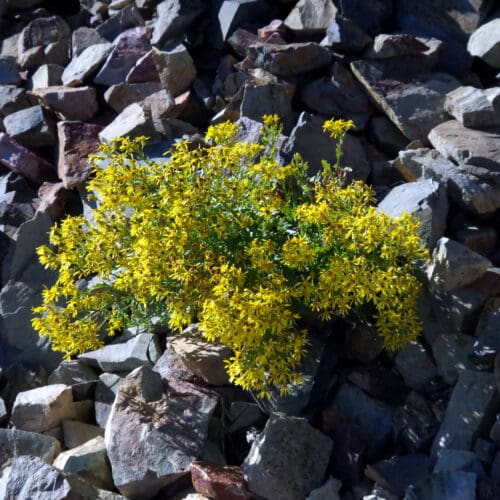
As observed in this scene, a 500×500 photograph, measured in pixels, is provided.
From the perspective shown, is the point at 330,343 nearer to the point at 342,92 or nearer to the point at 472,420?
the point at 472,420

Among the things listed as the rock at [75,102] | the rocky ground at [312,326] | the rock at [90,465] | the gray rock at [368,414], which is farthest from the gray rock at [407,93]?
the rock at [90,465]

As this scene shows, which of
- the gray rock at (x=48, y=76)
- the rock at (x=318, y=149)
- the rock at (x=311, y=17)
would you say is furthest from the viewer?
the gray rock at (x=48, y=76)

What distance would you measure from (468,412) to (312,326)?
95 cm

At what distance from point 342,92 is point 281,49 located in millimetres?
540

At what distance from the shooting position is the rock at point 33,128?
23.2 feet

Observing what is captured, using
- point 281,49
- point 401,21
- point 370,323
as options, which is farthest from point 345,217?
point 401,21

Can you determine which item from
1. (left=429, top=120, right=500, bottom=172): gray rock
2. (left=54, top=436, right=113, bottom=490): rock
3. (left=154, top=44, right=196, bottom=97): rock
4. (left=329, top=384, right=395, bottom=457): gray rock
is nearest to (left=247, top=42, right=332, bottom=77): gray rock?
(left=154, top=44, right=196, bottom=97): rock

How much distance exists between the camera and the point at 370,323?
15.2 feet

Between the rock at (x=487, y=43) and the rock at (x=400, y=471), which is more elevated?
the rock at (x=487, y=43)

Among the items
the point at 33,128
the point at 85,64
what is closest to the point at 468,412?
the point at 33,128

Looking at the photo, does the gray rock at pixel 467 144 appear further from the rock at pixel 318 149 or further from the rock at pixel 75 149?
the rock at pixel 75 149

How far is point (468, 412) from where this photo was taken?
13.6ft

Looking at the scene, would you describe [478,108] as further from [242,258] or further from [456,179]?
[242,258]

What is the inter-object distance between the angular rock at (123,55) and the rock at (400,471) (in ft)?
13.7
